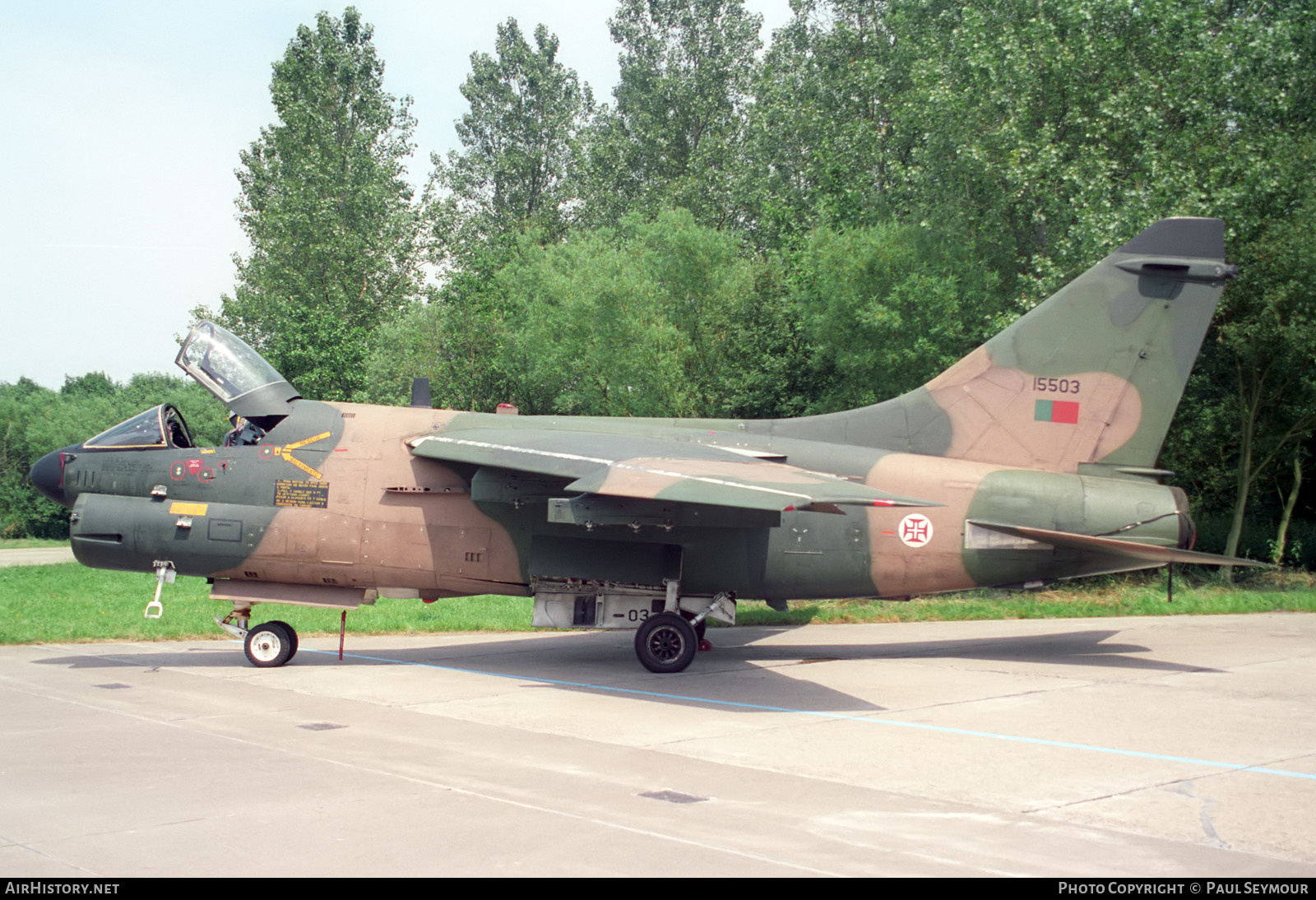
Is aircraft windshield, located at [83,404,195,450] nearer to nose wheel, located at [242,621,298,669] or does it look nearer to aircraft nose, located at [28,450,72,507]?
aircraft nose, located at [28,450,72,507]

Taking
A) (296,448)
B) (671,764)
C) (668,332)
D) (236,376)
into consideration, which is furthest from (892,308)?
(671,764)

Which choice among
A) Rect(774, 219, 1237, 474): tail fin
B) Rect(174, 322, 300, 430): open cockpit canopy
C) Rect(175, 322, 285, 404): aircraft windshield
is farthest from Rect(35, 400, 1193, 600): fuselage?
Rect(175, 322, 285, 404): aircraft windshield

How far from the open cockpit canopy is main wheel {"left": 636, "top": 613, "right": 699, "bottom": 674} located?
560cm

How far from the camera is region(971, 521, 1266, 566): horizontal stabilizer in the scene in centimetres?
1212

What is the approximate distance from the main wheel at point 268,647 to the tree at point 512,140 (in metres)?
48.8

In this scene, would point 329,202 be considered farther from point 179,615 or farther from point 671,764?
point 671,764

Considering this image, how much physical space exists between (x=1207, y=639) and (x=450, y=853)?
1304 cm

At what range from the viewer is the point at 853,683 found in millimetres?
12047

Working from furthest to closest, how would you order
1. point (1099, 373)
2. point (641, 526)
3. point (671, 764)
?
1. point (1099, 373)
2. point (641, 526)
3. point (671, 764)

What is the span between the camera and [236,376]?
13.7 metres

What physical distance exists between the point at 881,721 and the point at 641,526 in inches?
150

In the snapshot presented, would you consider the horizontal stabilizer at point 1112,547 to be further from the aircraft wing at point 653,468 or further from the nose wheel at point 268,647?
the nose wheel at point 268,647

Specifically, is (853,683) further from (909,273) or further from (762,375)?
(762,375)
